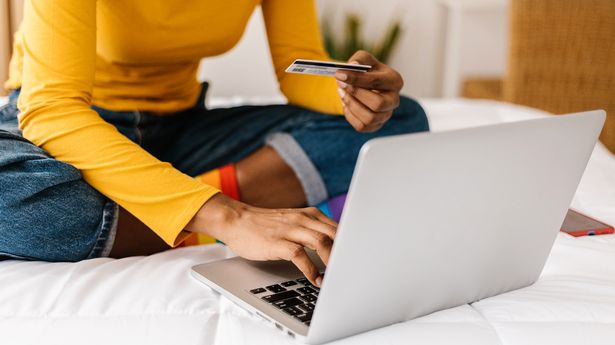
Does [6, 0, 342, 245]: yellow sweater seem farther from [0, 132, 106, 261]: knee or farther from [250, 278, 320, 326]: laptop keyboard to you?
[250, 278, 320, 326]: laptop keyboard

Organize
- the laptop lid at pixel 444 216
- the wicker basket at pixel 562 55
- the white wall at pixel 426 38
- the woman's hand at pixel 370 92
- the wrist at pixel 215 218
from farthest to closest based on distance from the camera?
the white wall at pixel 426 38 < the wicker basket at pixel 562 55 < the woman's hand at pixel 370 92 < the wrist at pixel 215 218 < the laptop lid at pixel 444 216

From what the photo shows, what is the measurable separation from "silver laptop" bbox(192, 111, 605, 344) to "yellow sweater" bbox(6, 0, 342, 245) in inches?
5.3

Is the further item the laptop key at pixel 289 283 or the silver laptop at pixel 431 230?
the laptop key at pixel 289 283

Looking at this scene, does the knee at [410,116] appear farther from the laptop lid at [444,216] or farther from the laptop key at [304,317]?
the laptop key at [304,317]

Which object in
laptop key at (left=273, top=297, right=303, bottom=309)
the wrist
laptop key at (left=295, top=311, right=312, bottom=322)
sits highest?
the wrist

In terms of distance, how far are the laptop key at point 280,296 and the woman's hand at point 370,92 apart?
29cm

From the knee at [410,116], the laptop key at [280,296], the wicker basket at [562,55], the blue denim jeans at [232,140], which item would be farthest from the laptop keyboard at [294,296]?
the wicker basket at [562,55]

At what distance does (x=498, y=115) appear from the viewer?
170 centimetres

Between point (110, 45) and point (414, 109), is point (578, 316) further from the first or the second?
point (110, 45)

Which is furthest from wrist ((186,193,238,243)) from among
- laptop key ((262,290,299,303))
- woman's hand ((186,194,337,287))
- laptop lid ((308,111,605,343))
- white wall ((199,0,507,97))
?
white wall ((199,0,507,97))

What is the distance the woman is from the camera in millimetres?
873

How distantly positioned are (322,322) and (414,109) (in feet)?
2.19

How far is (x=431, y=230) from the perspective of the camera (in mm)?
675

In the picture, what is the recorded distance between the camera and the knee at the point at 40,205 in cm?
87
